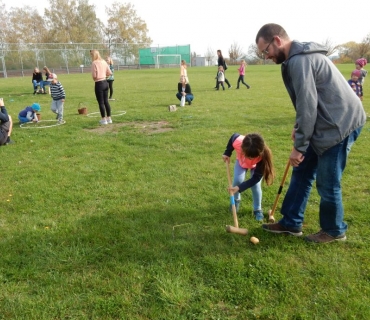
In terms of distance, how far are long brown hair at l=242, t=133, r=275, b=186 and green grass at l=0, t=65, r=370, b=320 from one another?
0.72m

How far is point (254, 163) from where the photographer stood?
3.58 meters

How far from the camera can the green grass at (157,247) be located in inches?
101

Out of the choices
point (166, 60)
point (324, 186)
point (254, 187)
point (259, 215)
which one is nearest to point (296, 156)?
point (324, 186)

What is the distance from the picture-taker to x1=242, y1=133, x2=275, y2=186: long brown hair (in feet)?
10.9

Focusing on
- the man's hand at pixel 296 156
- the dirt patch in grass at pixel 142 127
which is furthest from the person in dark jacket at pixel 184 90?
the man's hand at pixel 296 156

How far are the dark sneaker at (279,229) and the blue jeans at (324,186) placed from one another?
0.05m

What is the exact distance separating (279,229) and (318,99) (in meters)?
1.48

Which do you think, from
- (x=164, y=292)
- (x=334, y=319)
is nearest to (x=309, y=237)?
(x=334, y=319)

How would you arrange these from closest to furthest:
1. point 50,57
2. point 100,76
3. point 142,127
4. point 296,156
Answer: point 296,156
point 100,76
point 142,127
point 50,57

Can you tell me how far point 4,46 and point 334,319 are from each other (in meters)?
43.8

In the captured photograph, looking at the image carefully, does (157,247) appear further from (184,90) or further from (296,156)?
(184,90)

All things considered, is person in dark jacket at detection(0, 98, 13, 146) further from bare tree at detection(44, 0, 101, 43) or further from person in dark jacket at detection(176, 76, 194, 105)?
bare tree at detection(44, 0, 101, 43)

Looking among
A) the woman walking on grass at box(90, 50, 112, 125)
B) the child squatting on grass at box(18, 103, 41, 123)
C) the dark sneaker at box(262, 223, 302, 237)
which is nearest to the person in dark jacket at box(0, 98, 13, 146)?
the child squatting on grass at box(18, 103, 41, 123)

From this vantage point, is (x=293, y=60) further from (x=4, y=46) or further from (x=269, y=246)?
(x=4, y=46)
